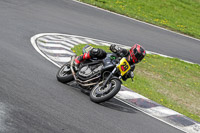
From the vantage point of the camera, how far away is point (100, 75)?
793cm

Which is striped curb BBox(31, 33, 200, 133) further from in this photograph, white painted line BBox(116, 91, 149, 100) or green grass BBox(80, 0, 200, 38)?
green grass BBox(80, 0, 200, 38)

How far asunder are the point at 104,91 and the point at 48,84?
1.51 m

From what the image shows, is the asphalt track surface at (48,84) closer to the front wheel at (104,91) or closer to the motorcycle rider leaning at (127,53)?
the front wheel at (104,91)

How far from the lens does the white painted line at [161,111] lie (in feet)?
27.6

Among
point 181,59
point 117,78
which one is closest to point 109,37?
point 181,59

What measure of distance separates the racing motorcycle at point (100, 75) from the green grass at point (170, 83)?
2156 millimetres

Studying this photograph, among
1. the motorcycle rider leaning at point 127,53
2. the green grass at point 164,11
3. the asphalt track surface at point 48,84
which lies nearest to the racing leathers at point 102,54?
the motorcycle rider leaning at point 127,53

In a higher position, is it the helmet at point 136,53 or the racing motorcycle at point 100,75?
the helmet at point 136,53

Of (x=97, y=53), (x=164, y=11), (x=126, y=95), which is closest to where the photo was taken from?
(x=97, y=53)

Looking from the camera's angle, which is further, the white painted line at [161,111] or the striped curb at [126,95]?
the white painted line at [161,111]

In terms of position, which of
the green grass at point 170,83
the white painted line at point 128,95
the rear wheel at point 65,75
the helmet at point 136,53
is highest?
the helmet at point 136,53

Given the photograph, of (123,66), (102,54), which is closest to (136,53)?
(123,66)

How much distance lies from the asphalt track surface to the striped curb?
1.29ft

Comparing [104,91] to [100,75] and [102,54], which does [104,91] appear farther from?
[102,54]
